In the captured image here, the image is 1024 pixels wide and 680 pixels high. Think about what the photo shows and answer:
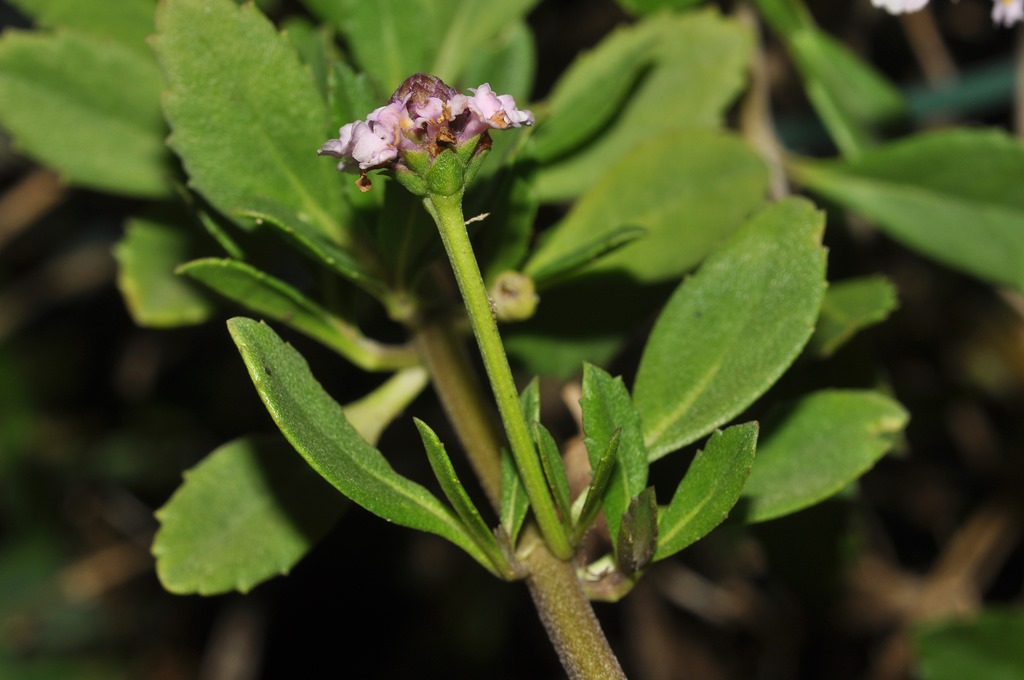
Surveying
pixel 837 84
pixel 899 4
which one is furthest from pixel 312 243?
pixel 837 84

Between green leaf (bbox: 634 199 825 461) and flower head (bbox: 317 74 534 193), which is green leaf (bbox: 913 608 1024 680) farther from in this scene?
flower head (bbox: 317 74 534 193)

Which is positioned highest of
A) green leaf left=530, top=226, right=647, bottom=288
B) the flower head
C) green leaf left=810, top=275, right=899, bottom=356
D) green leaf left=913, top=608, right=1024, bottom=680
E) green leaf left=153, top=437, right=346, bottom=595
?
the flower head

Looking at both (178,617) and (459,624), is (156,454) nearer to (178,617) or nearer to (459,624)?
(178,617)

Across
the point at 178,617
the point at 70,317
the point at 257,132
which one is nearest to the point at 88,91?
the point at 257,132

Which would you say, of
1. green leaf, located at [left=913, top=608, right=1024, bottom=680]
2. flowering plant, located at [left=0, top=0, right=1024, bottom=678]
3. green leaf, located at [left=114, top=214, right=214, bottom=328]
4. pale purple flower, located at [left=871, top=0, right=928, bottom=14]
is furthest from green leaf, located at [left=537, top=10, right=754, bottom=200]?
green leaf, located at [left=913, top=608, right=1024, bottom=680]

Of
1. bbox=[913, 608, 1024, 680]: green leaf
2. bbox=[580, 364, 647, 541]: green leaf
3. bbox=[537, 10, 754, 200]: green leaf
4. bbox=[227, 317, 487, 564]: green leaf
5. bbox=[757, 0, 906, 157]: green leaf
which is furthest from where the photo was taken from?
bbox=[913, 608, 1024, 680]: green leaf

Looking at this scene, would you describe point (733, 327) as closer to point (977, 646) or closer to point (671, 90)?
point (671, 90)

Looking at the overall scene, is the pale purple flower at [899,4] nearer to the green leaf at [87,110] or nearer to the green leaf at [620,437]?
the green leaf at [620,437]
